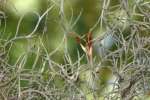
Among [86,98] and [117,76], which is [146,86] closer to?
[117,76]

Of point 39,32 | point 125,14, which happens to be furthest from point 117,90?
point 39,32

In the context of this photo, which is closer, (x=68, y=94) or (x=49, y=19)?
(x=68, y=94)

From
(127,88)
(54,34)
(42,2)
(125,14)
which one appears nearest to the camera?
(127,88)

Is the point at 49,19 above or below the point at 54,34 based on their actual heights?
above

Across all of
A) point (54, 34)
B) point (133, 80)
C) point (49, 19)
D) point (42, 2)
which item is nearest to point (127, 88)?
point (133, 80)

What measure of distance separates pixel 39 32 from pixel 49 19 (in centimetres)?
8

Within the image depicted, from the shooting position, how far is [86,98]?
4.52 feet

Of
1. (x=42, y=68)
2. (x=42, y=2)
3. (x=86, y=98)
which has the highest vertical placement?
(x=42, y=2)

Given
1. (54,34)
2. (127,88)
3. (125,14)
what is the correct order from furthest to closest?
(54,34)
(125,14)
(127,88)

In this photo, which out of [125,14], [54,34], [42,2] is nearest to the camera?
[125,14]

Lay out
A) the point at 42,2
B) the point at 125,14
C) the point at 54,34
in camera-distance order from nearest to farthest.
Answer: the point at 125,14, the point at 54,34, the point at 42,2

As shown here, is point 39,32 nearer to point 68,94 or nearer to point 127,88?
point 68,94

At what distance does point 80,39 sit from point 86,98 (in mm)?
233

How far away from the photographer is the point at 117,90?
1396 millimetres
